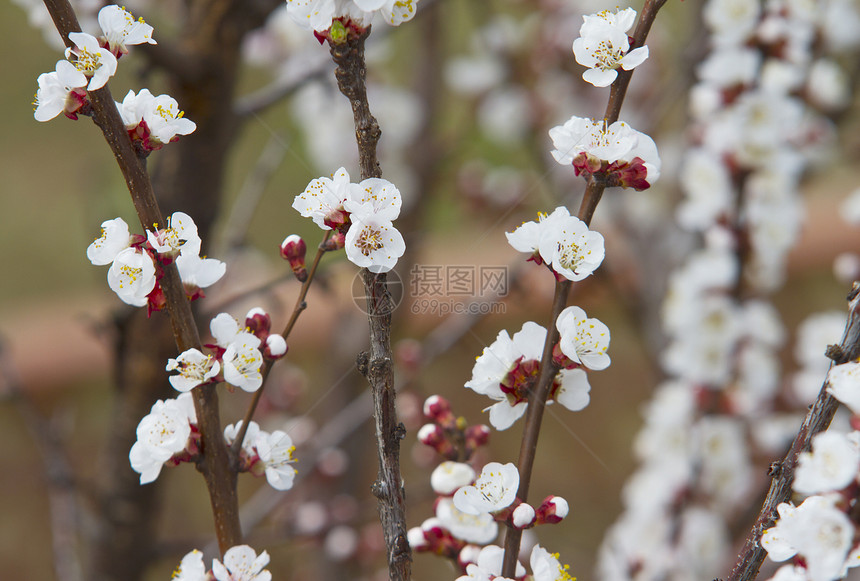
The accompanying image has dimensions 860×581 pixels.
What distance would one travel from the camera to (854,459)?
1.24 ft

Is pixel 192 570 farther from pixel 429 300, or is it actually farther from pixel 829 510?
pixel 429 300

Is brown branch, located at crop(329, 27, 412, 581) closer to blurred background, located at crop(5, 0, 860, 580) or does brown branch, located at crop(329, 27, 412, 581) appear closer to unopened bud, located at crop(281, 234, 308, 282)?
unopened bud, located at crop(281, 234, 308, 282)

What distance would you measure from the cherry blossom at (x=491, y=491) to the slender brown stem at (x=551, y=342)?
0.05 ft

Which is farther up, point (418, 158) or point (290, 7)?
point (418, 158)

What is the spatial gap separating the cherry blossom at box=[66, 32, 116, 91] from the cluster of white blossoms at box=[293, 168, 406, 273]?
0.14m

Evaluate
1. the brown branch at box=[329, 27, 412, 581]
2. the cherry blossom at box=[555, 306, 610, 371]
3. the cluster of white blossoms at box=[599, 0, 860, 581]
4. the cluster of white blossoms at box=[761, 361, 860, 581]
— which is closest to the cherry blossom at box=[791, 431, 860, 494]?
the cluster of white blossoms at box=[761, 361, 860, 581]

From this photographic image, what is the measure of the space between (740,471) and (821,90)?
2.37 ft

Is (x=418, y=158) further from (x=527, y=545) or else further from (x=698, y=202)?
(x=527, y=545)

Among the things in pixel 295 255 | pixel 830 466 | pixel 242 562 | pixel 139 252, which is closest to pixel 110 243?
pixel 139 252

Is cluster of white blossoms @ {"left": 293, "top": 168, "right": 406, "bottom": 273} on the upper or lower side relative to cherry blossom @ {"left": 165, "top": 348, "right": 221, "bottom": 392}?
upper

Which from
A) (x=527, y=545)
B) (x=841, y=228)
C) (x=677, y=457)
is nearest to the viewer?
(x=527, y=545)

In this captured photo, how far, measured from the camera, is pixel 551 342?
1.57 feet

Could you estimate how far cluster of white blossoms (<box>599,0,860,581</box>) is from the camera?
3.55ft

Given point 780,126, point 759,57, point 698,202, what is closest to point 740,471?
point 698,202
